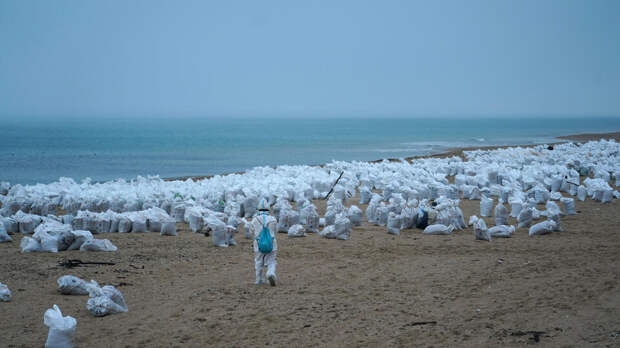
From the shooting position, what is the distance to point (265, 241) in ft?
24.5

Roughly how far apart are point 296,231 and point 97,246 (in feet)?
10.8

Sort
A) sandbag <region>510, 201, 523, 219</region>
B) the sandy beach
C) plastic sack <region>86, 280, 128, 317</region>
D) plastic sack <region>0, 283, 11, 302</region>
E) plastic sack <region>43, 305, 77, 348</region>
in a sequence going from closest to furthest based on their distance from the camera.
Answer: plastic sack <region>43, 305, 77, 348</region>
the sandy beach
plastic sack <region>86, 280, 128, 317</region>
plastic sack <region>0, 283, 11, 302</region>
sandbag <region>510, 201, 523, 219</region>

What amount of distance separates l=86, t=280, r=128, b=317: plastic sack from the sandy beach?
13 cm

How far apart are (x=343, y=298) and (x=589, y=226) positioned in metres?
6.48

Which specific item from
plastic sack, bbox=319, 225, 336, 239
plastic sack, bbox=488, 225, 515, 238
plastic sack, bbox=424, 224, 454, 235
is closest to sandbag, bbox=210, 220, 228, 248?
plastic sack, bbox=319, 225, 336, 239

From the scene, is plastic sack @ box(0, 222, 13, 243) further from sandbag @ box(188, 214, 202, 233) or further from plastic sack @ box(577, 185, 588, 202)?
plastic sack @ box(577, 185, 588, 202)

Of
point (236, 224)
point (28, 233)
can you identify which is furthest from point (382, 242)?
point (28, 233)

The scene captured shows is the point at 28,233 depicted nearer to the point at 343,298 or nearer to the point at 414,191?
the point at 343,298

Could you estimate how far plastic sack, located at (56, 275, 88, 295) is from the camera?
288 inches

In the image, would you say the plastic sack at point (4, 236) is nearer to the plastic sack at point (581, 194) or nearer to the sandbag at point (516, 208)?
the sandbag at point (516, 208)

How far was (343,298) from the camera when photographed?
7176mm

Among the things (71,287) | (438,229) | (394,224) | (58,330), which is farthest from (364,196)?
(58,330)

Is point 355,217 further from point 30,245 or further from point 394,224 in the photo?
point 30,245

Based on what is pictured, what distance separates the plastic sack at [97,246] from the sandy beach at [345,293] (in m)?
0.17
